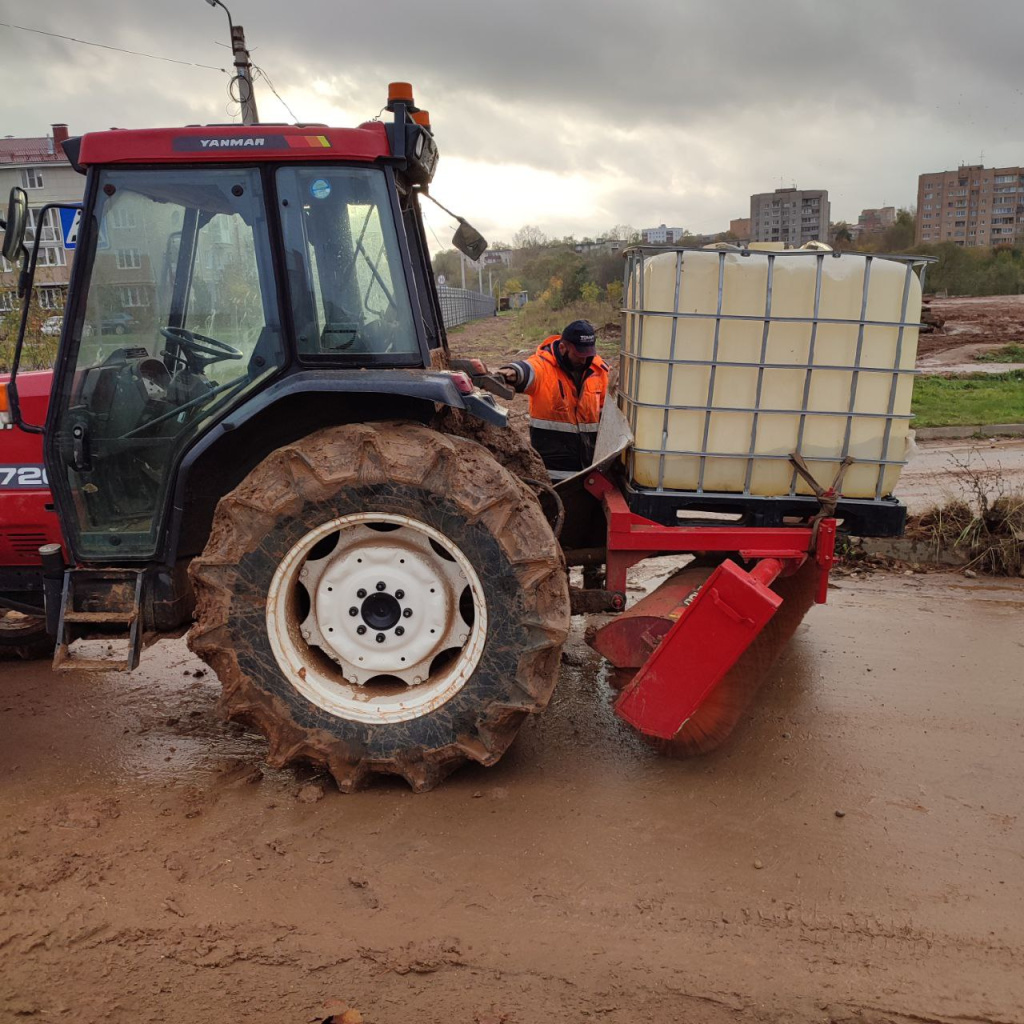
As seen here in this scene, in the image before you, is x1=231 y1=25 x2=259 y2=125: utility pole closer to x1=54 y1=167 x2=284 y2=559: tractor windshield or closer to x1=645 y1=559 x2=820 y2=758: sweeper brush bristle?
x1=54 y1=167 x2=284 y2=559: tractor windshield

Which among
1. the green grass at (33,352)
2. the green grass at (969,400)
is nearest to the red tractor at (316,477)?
the green grass at (33,352)

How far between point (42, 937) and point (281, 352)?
2043 mm

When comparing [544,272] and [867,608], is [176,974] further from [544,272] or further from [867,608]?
[544,272]

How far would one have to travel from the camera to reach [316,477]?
307 cm

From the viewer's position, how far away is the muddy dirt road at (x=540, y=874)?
7.72 ft

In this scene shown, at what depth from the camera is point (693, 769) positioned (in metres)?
3.49

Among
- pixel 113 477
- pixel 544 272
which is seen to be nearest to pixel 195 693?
pixel 113 477

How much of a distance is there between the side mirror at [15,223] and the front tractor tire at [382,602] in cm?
112

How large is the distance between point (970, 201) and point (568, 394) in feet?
280

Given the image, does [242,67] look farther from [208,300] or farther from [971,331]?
[971,331]

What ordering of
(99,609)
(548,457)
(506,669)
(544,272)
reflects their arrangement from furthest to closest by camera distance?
(544,272) → (548,457) → (99,609) → (506,669)

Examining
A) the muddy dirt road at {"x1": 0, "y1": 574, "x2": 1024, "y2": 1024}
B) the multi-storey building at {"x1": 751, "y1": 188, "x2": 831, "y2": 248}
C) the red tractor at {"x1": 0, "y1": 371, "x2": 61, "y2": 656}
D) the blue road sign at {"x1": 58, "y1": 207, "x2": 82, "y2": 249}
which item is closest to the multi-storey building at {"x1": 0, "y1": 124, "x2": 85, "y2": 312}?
the blue road sign at {"x1": 58, "y1": 207, "x2": 82, "y2": 249}

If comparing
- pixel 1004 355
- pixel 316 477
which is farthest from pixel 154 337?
pixel 1004 355

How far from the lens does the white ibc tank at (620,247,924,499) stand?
11.4 feet
